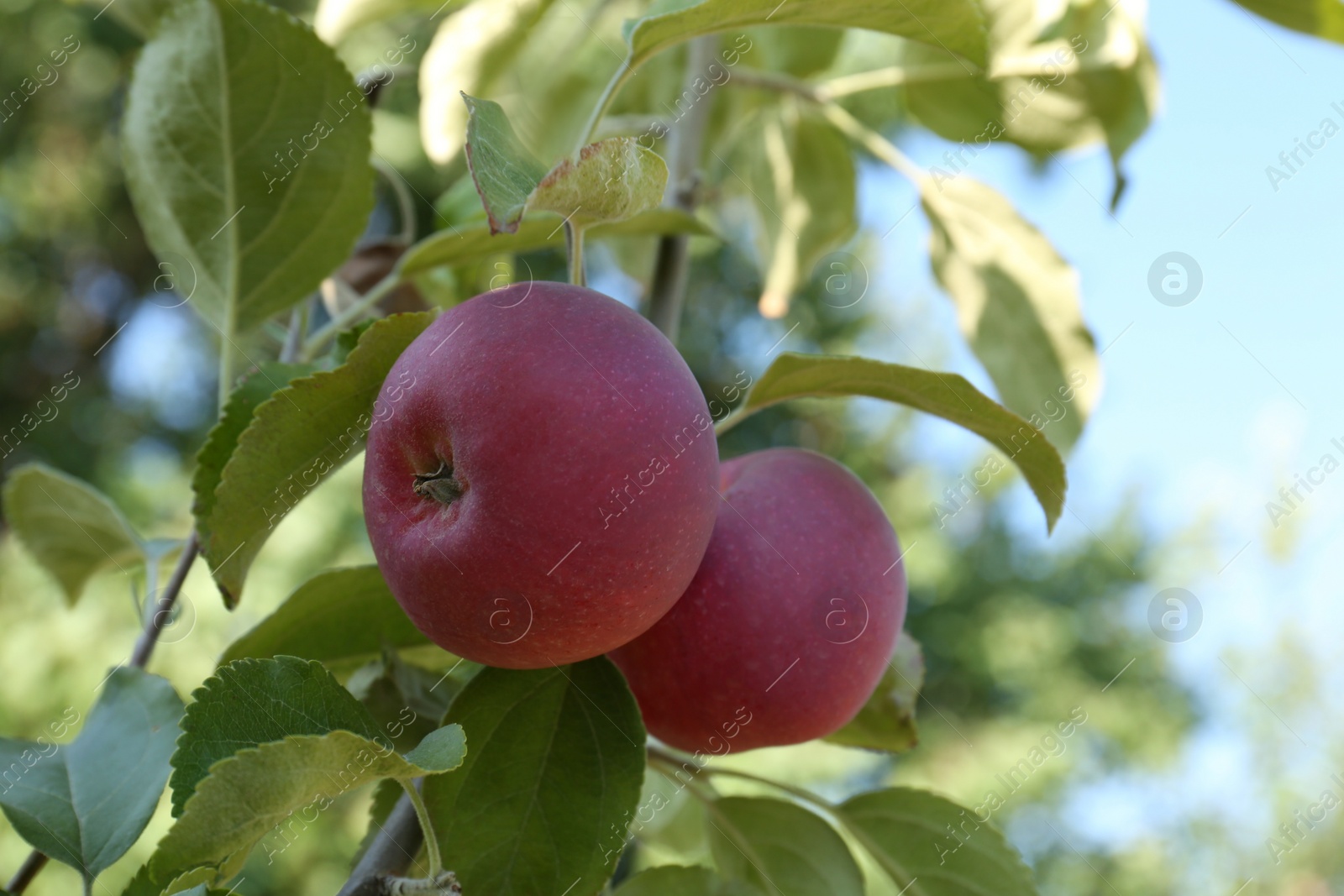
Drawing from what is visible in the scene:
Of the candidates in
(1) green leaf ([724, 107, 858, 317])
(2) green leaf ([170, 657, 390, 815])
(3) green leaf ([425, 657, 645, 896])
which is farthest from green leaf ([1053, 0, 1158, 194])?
(2) green leaf ([170, 657, 390, 815])

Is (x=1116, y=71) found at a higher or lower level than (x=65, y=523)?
higher

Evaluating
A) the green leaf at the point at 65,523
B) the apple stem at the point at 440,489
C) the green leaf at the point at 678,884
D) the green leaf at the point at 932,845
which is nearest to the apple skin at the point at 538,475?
the apple stem at the point at 440,489

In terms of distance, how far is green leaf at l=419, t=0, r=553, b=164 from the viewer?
95 centimetres

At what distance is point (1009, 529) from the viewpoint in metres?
5.12

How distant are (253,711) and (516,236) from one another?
33cm

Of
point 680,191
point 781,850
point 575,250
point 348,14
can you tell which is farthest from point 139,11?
point 781,850

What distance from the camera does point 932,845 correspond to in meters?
0.66

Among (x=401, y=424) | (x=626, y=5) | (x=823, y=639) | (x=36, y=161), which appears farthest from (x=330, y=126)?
(x=36, y=161)

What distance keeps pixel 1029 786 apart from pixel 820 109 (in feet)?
→ 13.0

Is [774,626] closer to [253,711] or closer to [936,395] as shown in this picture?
[936,395]

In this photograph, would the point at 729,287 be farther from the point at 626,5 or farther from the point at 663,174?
the point at 663,174

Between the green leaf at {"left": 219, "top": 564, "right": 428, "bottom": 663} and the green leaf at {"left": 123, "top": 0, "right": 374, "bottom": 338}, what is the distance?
8.4 inches

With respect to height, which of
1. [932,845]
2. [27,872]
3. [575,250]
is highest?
[575,250]

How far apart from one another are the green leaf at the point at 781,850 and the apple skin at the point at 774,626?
0.14 meters
